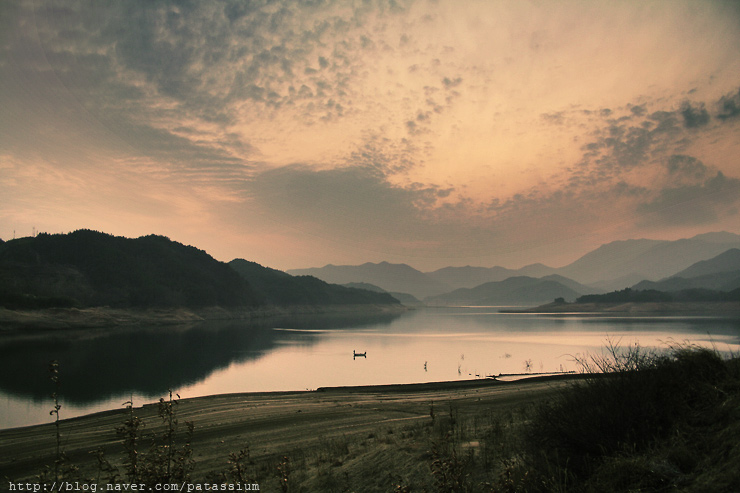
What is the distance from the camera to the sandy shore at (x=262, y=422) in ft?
39.4

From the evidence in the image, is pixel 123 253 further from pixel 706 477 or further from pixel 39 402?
pixel 706 477

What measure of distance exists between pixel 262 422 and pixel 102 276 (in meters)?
126

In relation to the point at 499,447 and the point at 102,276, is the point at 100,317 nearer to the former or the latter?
the point at 102,276

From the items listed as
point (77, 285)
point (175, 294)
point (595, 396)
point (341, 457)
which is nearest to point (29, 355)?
point (341, 457)

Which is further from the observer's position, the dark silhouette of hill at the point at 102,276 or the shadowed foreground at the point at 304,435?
the dark silhouette of hill at the point at 102,276

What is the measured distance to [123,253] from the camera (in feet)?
454

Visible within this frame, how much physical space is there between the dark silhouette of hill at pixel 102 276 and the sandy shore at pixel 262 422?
252 ft

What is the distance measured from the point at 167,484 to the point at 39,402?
28071 mm

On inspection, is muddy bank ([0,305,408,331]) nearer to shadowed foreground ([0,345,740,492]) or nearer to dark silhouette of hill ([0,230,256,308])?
dark silhouette of hill ([0,230,256,308])

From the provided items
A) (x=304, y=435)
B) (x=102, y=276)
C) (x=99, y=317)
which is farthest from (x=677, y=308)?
(x=102, y=276)

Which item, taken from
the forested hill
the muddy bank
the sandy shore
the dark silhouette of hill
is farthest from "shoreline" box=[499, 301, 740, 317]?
the sandy shore

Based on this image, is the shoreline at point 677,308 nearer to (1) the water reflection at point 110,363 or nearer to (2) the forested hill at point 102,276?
(1) the water reflection at point 110,363

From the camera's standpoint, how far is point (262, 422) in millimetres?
16391

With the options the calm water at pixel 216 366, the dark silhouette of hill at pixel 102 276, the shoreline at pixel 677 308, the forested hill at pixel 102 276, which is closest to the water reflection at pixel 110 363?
the calm water at pixel 216 366
